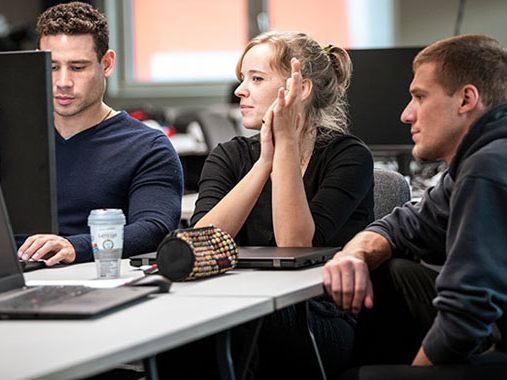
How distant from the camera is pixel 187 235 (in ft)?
6.59

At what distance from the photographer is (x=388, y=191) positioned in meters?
2.81

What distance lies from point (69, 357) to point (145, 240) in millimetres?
→ 1221

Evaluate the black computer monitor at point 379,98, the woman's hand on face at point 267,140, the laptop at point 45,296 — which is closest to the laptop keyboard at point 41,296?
the laptop at point 45,296

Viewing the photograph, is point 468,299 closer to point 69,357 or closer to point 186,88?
point 69,357

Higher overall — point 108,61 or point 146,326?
point 108,61

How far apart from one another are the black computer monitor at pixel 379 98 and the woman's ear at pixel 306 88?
1.15 m

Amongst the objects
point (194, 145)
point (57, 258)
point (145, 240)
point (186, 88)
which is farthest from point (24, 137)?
point (186, 88)

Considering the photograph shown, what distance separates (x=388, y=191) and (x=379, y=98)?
108cm

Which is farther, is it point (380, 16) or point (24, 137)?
point (380, 16)

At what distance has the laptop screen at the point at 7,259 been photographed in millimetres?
1921

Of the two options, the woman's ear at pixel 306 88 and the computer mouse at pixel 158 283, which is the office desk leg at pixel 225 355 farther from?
the woman's ear at pixel 306 88

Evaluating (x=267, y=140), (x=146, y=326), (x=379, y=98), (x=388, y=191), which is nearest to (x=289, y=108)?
(x=267, y=140)

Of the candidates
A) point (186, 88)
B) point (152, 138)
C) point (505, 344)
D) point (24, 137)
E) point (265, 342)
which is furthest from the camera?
point (186, 88)

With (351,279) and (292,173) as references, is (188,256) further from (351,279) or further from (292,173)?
(292,173)
